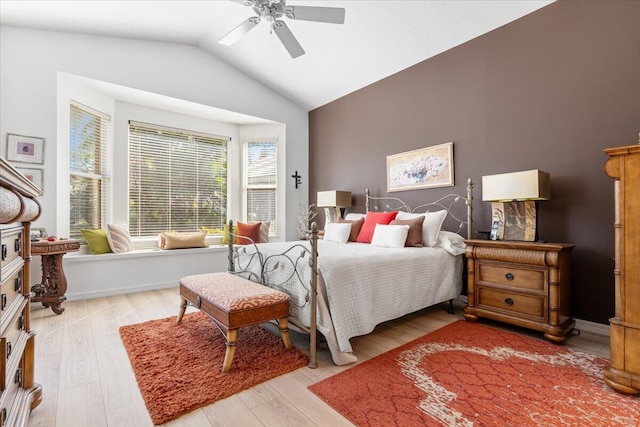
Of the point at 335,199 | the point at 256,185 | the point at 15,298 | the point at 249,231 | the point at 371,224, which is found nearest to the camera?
the point at 15,298

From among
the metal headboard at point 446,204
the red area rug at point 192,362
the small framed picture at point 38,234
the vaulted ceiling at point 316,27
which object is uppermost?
the vaulted ceiling at point 316,27

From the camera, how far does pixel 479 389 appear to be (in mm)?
1706

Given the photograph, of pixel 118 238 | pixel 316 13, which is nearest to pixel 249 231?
pixel 118 238

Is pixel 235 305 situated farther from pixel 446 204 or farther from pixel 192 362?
pixel 446 204

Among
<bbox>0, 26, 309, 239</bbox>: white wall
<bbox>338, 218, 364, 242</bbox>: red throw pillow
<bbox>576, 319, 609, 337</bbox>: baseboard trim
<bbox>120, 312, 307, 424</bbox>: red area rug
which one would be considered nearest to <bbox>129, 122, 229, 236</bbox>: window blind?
<bbox>0, 26, 309, 239</bbox>: white wall

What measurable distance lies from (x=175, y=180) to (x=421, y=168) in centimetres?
377

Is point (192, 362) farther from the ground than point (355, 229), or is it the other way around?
point (355, 229)

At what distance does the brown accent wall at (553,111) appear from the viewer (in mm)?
2486

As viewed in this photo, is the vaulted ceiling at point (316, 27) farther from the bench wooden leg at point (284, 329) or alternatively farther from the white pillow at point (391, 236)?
the bench wooden leg at point (284, 329)

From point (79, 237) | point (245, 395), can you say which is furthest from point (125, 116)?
point (245, 395)

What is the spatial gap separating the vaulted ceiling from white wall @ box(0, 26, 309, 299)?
15 centimetres

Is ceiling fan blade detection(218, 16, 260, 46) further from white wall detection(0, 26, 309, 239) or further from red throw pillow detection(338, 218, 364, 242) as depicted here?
red throw pillow detection(338, 218, 364, 242)

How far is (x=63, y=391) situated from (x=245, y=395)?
3.38ft

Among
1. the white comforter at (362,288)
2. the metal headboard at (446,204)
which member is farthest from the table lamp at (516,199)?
the white comforter at (362,288)
